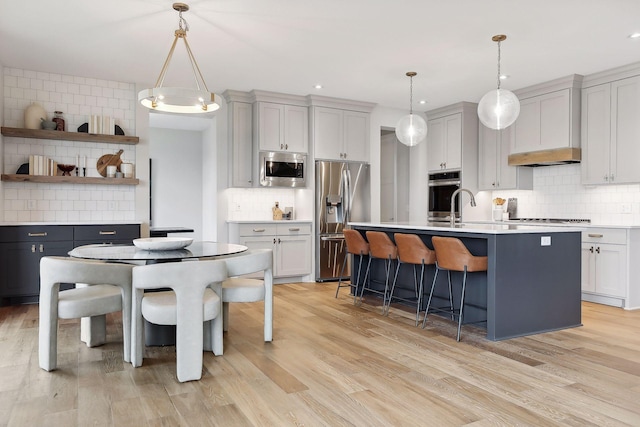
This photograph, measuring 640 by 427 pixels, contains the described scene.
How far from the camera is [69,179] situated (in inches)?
214

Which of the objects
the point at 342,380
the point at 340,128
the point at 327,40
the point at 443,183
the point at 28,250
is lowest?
the point at 342,380

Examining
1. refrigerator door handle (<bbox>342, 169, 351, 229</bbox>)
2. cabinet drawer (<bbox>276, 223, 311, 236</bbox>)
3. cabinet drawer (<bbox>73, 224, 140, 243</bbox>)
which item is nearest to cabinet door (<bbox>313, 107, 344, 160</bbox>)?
refrigerator door handle (<bbox>342, 169, 351, 229</bbox>)

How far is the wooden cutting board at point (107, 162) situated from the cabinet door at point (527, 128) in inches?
204

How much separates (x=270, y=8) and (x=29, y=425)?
10.6ft

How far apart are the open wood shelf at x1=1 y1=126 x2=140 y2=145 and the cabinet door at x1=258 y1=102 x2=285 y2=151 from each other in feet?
5.18

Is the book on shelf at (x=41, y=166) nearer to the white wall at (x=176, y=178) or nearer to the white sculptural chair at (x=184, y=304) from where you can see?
the white wall at (x=176, y=178)

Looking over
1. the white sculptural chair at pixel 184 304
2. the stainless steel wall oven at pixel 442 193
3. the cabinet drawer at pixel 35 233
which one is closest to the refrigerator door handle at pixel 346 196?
the stainless steel wall oven at pixel 442 193

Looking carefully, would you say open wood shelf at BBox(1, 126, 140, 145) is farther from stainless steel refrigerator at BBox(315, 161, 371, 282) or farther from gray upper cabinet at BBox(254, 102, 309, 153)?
stainless steel refrigerator at BBox(315, 161, 371, 282)

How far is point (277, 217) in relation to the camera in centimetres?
676

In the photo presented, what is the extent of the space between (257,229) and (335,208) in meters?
1.22

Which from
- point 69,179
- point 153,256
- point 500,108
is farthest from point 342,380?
point 69,179

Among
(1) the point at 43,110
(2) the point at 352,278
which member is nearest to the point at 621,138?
(2) the point at 352,278

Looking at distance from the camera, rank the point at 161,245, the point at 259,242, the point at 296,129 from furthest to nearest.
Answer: the point at 296,129 → the point at 259,242 → the point at 161,245

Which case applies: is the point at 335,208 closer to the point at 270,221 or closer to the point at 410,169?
the point at 270,221
